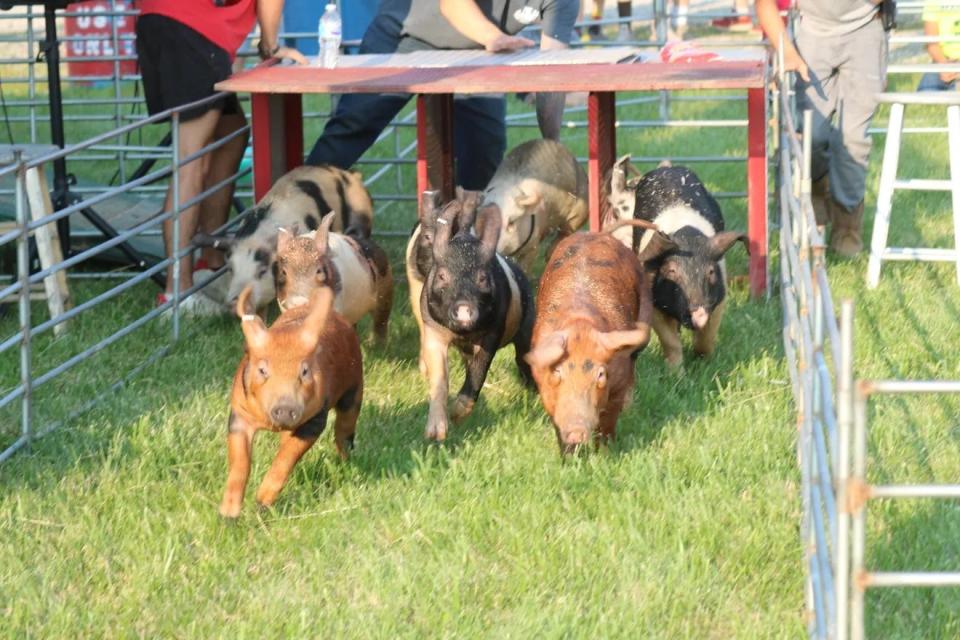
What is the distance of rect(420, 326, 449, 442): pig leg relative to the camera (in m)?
5.54

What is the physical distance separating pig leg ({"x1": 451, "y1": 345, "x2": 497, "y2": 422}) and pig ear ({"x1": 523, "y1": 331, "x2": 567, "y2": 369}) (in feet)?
2.41

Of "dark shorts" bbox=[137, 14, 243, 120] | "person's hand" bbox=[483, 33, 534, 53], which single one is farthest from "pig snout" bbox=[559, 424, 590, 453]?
"person's hand" bbox=[483, 33, 534, 53]

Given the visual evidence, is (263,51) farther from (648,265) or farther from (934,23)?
(934,23)

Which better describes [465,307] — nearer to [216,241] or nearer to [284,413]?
[284,413]

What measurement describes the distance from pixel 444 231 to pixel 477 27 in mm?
2729

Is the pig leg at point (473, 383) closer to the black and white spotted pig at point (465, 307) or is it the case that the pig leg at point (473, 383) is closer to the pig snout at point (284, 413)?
the black and white spotted pig at point (465, 307)

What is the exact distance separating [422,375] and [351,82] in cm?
157

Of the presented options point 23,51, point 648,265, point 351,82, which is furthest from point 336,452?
point 23,51

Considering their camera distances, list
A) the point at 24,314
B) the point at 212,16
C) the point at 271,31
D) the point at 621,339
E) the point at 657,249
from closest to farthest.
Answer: the point at 621,339 < the point at 24,314 < the point at 657,249 < the point at 212,16 < the point at 271,31

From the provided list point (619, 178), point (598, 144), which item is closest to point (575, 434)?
point (619, 178)

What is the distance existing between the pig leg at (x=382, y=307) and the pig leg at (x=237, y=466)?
81.6 inches

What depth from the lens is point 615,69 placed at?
23.7ft

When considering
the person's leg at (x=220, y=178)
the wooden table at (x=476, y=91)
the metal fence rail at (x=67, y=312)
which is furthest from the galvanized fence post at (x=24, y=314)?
the person's leg at (x=220, y=178)

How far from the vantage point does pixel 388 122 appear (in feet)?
27.9
